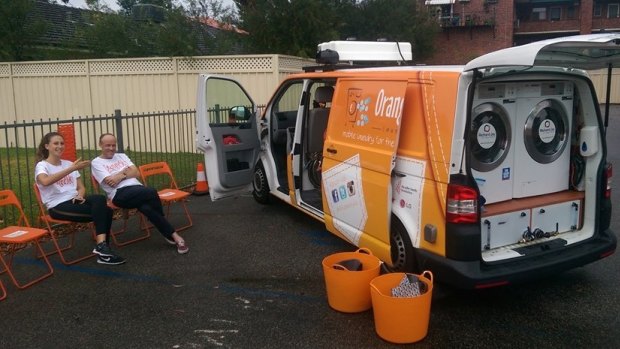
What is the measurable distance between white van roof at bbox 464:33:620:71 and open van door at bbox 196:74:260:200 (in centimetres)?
372

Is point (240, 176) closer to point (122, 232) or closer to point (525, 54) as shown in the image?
point (122, 232)

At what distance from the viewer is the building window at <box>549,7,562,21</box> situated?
41656 millimetres

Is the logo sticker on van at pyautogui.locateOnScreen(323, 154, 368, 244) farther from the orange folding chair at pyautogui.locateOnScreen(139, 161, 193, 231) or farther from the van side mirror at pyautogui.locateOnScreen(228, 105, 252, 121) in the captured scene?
the van side mirror at pyautogui.locateOnScreen(228, 105, 252, 121)

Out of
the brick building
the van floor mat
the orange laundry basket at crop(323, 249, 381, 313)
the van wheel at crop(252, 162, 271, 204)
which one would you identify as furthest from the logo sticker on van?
the brick building

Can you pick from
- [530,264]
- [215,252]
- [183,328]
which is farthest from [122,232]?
[530,264]

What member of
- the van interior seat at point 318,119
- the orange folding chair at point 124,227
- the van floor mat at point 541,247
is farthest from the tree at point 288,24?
the van floor mat at point 541,247

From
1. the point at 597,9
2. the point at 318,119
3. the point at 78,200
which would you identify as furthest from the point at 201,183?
the point at 597,9

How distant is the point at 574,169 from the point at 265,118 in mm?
3938

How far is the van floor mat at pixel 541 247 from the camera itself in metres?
4.07

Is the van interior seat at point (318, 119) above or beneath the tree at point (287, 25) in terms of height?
beneath

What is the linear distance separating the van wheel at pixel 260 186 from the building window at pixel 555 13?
41.3m

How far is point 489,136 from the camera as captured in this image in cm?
409

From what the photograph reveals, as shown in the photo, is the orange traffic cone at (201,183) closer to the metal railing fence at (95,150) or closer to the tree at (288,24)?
the metal railing fence at (95,150)

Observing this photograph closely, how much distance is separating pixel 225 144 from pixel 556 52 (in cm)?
427
